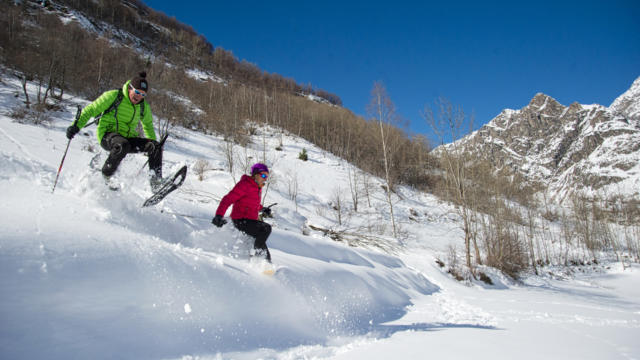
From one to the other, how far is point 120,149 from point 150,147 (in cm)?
48

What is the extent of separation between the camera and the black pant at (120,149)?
349cm

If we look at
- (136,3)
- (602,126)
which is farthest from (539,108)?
(136,3)

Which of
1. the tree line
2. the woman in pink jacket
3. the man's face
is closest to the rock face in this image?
the tree line

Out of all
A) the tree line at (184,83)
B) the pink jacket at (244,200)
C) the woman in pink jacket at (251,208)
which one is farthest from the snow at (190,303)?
the tree line at (184,83)

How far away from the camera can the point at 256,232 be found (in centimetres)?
315

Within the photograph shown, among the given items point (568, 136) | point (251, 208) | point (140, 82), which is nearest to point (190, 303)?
point (251, 208)

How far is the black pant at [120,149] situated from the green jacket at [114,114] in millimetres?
114

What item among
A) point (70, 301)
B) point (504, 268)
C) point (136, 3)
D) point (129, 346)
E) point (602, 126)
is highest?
point (136, 3)

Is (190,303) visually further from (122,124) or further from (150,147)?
(122,124)

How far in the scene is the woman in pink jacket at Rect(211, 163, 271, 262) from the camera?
312 centimetres

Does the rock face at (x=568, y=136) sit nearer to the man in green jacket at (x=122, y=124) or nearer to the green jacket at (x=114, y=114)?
the man in green jacket at (x=122, y=124)

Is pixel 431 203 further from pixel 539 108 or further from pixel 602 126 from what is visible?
pixel 539 108

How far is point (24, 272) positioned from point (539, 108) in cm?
15408

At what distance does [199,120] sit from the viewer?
2712cm
